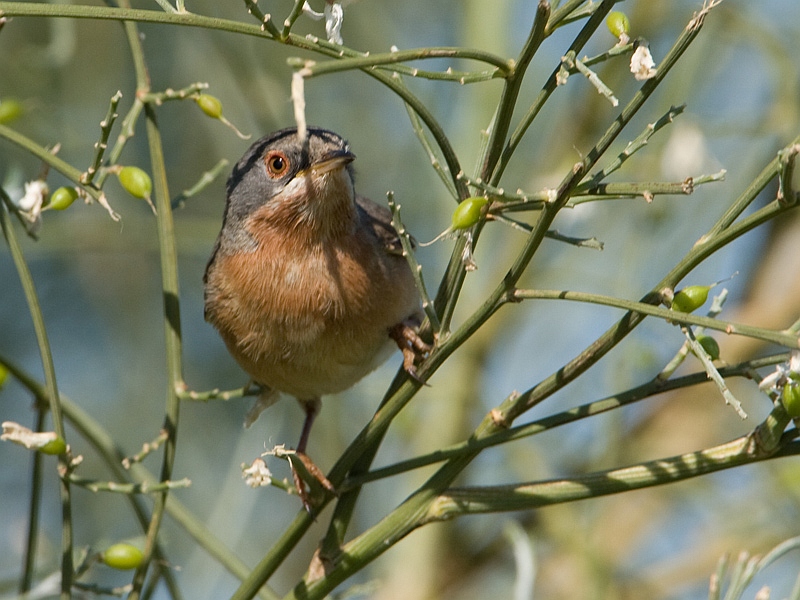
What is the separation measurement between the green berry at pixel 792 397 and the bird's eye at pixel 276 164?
260 cm

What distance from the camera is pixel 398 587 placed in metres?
5.73

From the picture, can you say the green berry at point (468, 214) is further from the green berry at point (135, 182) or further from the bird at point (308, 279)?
the bird at point (308, 279)

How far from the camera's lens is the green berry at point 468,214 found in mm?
2131

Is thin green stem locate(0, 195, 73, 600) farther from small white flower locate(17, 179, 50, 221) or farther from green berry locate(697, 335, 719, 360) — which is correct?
green berry locate(697, 335, 719, 360)

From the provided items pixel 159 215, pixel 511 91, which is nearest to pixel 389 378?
pixel 159 215

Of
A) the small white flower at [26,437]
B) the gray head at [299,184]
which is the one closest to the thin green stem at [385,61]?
the small white flower at [26,437]

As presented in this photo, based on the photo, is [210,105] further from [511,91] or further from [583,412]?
[583,412]

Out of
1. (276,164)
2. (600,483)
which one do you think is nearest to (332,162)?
(276,164)

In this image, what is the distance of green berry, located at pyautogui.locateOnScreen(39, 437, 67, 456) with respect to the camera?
8.34ft

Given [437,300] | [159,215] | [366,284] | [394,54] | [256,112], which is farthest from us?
[256,112]

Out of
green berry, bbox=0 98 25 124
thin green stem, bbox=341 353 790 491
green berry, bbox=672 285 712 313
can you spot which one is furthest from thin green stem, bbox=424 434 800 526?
green berry, bbox=0 98 25 124

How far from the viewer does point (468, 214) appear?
2.14 meters

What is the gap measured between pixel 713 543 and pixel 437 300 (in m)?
3.80

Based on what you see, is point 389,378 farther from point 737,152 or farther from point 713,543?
point 737,152
